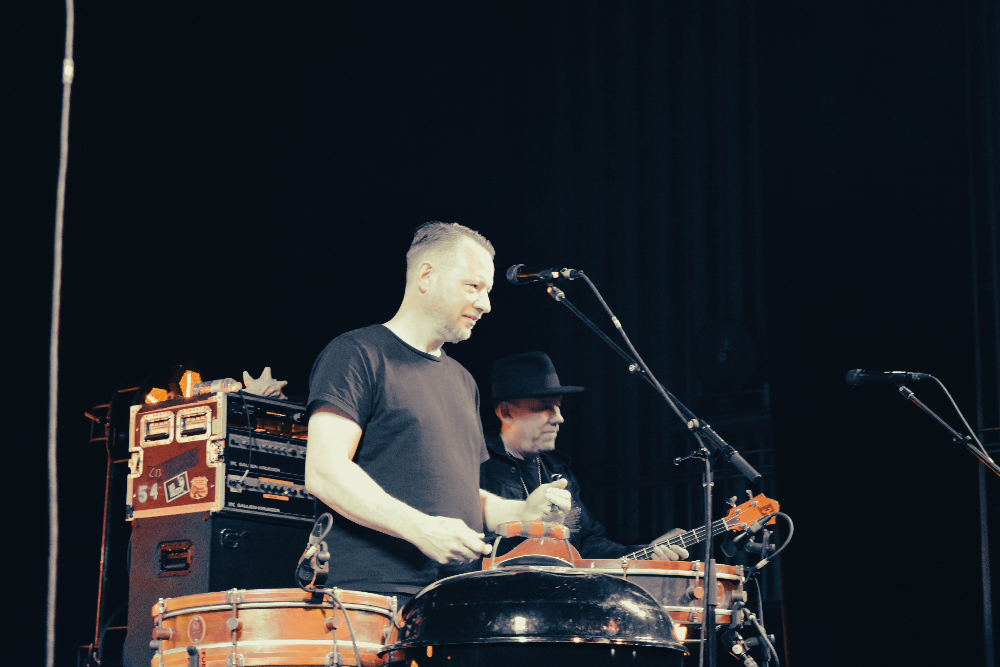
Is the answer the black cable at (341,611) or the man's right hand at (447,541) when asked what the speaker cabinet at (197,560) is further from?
the man's right hand at (447,541)

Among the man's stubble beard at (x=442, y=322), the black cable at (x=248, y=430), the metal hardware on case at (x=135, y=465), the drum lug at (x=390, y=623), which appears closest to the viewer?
the drum lug at (x=390, y=623)

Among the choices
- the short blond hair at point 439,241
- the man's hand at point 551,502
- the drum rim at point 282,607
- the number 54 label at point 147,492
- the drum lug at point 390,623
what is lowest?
the drum lug at point 390,623

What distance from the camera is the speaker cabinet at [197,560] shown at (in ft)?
13.6

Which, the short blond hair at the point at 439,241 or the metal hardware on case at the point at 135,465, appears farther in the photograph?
the metal hardware on case at the point at 135,465

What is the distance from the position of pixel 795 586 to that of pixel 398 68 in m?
3.99

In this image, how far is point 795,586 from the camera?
4.88m

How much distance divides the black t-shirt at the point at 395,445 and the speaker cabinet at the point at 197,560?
1.72 metres

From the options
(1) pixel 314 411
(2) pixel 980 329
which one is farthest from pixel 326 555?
(2) pixel 980 329

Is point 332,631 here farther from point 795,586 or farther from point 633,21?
point 633,21

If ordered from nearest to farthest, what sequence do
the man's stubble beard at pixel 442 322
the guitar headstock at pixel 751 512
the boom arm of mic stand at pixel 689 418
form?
the man's stubble beard at pixel 442 322
the boom arm of mic stand at pixel 689 418
the guitar headstock at pixel 751 512

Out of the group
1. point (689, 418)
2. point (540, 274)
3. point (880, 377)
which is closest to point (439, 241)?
point (540, 274)

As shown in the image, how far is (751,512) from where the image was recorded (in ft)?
13.7

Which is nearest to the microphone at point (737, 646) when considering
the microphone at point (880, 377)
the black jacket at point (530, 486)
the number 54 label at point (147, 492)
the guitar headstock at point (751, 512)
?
the guitar headstock at point (751, 512)

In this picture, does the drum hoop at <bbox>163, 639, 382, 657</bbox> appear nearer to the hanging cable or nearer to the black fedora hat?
the hanging cable
